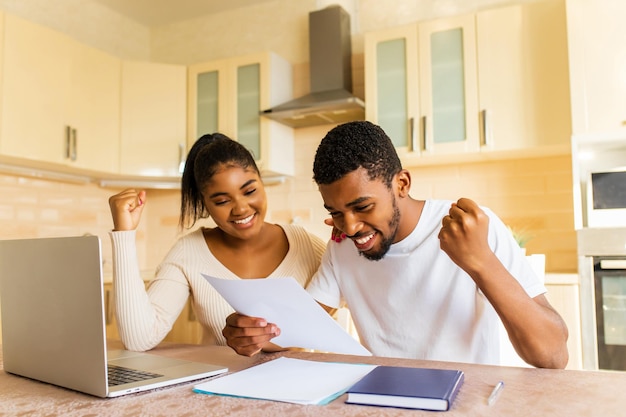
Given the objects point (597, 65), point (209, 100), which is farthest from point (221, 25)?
point (597, 65)

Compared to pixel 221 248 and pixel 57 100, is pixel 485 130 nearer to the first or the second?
pixel 221 248

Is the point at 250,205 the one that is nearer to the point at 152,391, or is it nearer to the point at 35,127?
the point at 152,391

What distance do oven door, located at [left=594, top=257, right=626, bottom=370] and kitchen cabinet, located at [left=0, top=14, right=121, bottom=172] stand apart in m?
2.77

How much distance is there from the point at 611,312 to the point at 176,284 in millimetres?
1969

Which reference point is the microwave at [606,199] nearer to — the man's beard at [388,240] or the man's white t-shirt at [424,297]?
the man's white t-shirt at [424,297]

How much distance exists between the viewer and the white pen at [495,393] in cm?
82

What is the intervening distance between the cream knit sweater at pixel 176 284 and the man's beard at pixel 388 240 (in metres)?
0.42

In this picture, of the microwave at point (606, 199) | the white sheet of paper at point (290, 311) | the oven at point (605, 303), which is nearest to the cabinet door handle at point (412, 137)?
the microwave at point (606, 199)

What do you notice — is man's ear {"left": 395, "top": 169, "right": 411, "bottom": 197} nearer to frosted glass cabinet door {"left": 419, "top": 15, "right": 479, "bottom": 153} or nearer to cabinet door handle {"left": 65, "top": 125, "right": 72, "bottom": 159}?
frosted glass cabinet door {"left": 419, "top": 15, "right": 479, "bottom": 153}

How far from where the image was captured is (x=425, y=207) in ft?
4.64

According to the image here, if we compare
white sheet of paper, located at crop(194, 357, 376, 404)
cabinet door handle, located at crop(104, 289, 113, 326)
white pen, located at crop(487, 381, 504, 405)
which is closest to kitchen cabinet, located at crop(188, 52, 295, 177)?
cabinet door handle, located at crop(104, 289, 113, 326)

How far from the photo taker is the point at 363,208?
126 cm

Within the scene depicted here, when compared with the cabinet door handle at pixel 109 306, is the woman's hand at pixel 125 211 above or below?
above

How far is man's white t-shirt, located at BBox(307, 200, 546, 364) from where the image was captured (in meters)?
1.31
